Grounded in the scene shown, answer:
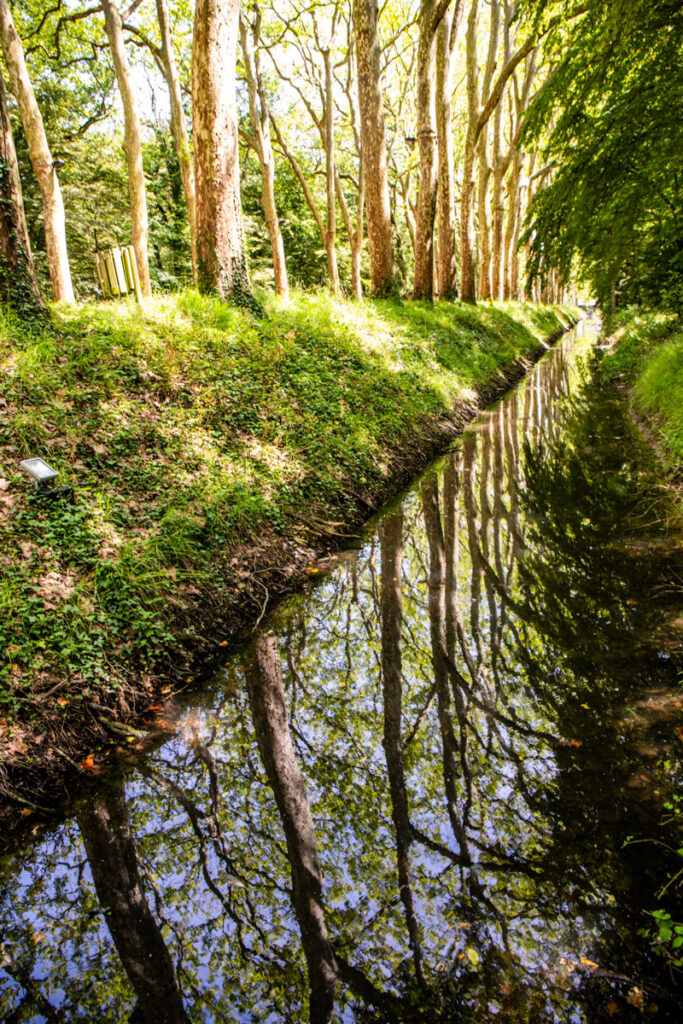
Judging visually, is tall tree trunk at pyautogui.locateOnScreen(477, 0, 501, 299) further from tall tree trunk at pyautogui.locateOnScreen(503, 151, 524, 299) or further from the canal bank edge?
the canal bank edge

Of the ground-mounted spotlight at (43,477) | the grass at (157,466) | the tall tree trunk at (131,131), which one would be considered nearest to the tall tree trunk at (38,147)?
the tall tree trunk at (131,131)

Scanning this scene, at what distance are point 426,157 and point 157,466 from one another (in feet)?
39.5

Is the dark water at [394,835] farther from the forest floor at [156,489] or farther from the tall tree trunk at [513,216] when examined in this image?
the tall tree trunk at [513,216]

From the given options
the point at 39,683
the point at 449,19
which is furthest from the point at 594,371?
the point at 39,683

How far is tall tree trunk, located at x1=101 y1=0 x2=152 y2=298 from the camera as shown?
996 centimetres

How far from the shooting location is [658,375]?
1015 centimetres

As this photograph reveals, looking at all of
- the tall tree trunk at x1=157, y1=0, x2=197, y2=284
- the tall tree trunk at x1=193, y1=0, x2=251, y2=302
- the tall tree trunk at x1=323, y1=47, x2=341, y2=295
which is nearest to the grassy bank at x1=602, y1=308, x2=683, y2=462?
the tall tree trunk at x1=193, y1=0, x2=251, y2=302

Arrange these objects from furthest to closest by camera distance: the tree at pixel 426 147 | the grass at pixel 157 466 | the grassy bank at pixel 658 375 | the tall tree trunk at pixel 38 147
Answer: the tree at pixel 426 147
the tall tree trunk at pixel 38 147
the grassy bank at pixel 658 375
the grass at pixel 157 466

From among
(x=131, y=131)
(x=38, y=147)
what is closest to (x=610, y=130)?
(x=131, y=131)

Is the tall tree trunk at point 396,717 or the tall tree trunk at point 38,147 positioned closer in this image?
the tall tree trunk at point 396,717

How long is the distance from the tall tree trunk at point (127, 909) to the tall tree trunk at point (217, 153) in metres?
6.57

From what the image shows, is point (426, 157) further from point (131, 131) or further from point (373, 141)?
point (131, 131)

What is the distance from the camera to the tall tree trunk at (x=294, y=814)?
2070 mm

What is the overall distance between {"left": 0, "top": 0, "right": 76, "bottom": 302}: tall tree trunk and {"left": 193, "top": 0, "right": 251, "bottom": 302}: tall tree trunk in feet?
6.97
